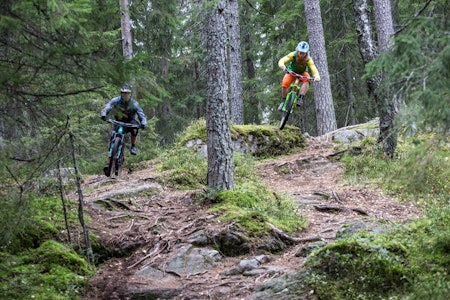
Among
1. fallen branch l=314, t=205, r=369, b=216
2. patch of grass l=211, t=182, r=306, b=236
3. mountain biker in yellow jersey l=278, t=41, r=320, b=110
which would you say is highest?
mountain biker in yellow jersey l=278, t=41, r=320, b=110

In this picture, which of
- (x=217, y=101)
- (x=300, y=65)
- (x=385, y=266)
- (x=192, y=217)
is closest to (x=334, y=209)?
(x=192, y=217)

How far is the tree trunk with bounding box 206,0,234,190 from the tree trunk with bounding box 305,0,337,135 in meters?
7.85

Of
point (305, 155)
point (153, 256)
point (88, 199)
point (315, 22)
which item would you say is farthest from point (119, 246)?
point (315, 22)

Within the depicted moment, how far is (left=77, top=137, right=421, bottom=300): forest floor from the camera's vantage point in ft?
18.4

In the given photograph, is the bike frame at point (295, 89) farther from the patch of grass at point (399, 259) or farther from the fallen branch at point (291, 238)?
the patch of grass at point (399, 259)

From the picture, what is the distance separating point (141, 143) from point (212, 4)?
28.5 ft

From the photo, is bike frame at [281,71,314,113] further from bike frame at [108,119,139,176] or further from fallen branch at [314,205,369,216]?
bike frame at [108,119,139,176]

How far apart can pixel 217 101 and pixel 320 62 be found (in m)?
8.18

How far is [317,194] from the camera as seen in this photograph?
374 inches

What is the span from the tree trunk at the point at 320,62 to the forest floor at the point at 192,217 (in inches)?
143

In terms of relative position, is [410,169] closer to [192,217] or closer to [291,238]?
[291,238]

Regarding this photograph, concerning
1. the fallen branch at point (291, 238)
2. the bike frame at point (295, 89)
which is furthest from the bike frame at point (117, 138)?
the fallen branch at point (291, 238)

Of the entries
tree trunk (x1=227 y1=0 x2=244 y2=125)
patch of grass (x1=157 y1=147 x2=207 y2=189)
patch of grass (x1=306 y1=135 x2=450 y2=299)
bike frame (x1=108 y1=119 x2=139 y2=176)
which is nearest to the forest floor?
patch of grass (x1=157 y1=147 x2=207 y2=189)

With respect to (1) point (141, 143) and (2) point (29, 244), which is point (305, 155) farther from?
(2) point (29, 244)
